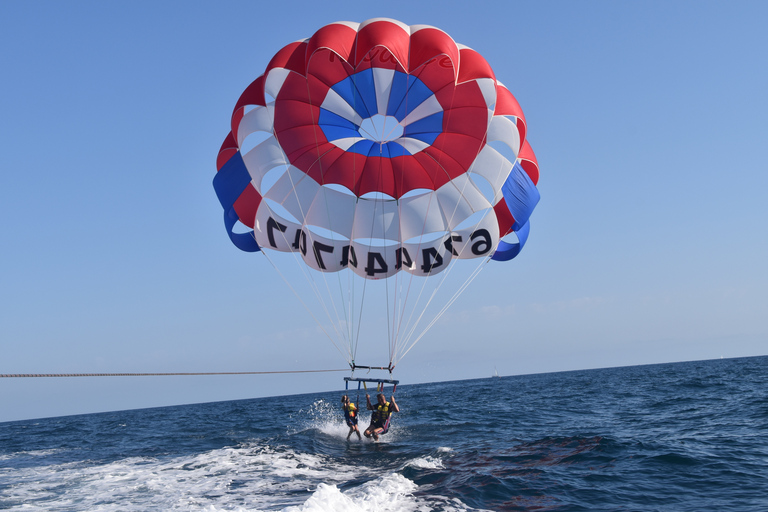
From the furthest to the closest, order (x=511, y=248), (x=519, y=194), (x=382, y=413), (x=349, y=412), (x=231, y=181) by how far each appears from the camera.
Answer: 1. (x=511, y=248)
2. (x=349, y=412)
3. (x=382, y=413)
4. (x=231, y=181)
5. (x=519, y=194)

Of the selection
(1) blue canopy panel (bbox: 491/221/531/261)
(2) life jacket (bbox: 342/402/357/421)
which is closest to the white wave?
(2) life jacket (bbox: 342/402/357/421)

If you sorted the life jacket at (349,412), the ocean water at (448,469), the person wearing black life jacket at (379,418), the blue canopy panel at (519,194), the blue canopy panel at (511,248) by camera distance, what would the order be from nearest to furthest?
the ocean water at (448,469) → the blue canopy panel at (519,194) → the person wearing black life jacket at (379,418) → the life jacket at (349,412) → the blue canopy panel at (511,248)

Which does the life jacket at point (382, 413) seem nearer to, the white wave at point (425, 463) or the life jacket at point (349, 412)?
the life jacket at point (349, 412)

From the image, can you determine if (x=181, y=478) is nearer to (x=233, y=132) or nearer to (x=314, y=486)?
(x=314, y=486)

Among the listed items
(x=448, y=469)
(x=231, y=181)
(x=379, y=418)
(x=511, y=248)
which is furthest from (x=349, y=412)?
(x=231, y=181)

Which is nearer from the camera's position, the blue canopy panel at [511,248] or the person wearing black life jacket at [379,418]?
the person wearing black life jacket at [379,418]

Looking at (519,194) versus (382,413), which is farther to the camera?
(382,413)

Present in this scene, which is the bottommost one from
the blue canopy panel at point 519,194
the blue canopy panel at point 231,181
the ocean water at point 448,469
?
the ocean water at point 448,469

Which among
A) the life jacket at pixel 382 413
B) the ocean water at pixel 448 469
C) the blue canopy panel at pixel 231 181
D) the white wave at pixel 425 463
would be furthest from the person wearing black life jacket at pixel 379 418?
the blue canopy panel at pixel 231 181

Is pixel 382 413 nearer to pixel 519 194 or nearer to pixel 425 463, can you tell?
pixel 425 463

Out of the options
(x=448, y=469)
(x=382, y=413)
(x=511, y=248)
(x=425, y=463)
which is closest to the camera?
(x=448, y=469)

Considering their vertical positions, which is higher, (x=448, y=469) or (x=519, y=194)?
(x=519, y=194)

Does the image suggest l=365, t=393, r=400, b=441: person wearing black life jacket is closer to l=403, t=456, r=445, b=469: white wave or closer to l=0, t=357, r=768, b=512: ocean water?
l=0, t=357, r=768, b=512: ocean water

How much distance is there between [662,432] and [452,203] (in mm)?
7257
